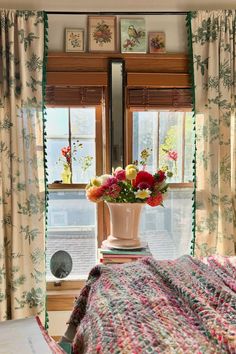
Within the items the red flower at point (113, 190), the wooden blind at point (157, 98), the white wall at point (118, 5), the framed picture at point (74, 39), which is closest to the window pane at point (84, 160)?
the wooden blind at point (157, 98)

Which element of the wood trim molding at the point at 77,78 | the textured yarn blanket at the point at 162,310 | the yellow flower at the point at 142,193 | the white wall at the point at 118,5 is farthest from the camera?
the wood trim molding at the point at 77,78

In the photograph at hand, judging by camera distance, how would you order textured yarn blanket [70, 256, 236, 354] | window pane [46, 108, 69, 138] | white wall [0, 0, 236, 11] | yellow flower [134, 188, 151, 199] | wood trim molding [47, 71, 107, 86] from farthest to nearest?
window pane [46, 108, 69, 138] < wood trim molding [47, 71, 107, 86] < white wall [0, 0, 236, 11] < yellow flower [134, 188, 151, 199] < textured yarn blanket [70, 256, 236, 354]

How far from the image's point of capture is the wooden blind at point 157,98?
9.14 ft

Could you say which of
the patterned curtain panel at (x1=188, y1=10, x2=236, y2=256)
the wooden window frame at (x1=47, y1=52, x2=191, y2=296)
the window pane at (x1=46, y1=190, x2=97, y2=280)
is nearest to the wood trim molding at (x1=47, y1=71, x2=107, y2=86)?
Answer: the wooden window frame at (x1=47, y1=52, x2=191, y2=296)

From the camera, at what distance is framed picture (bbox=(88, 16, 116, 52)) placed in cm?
272

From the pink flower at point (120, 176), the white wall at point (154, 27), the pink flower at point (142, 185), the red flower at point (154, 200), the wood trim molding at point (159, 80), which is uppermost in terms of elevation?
the white wall at point (154, 27)

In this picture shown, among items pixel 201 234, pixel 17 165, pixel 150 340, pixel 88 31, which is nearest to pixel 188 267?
pixel 150 340

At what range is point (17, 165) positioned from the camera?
103 inches

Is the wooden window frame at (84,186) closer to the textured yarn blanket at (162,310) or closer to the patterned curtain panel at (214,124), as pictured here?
the patterned curtain panel at (214,124)

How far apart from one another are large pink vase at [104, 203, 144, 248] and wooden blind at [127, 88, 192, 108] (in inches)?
36.0

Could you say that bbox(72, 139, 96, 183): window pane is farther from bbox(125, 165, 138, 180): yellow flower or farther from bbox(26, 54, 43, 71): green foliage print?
bbox(125, 165, 138, 180): yellow flower

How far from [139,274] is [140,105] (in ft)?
5.54

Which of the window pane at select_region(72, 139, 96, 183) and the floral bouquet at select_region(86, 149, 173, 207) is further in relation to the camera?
the window pane at select_region(72, 139, 96, 183)

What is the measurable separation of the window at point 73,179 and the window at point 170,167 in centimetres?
31
